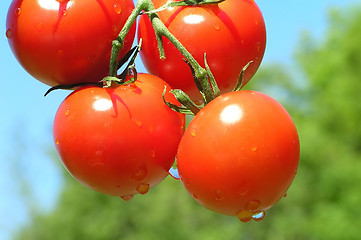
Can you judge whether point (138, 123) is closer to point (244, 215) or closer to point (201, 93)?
point (201, 93)

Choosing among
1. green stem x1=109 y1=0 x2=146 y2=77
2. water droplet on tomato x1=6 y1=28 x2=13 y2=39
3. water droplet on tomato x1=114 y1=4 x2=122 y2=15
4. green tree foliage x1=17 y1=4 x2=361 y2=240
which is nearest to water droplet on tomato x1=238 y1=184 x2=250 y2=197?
green stem x1=109 y1=0 x2=146 y2=77

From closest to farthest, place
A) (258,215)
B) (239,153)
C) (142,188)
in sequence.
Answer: (239,153)
(258,215)
(142,188)

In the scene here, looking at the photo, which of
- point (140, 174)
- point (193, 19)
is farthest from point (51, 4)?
point (140, 174)

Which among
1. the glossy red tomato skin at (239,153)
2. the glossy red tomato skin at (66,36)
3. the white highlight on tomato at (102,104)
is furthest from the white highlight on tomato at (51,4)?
the glossy red tomato skin at (239,153)

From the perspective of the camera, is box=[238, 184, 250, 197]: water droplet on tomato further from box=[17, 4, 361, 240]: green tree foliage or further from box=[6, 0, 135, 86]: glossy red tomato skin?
box=[17, 4, 361, 240]: green tree foliage

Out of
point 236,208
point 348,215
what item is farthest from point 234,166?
point 348,215

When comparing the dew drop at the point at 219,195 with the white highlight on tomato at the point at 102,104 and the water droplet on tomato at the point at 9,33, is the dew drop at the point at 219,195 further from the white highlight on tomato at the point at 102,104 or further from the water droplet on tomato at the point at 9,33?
the water droplet on tomato at the point at 9,33
